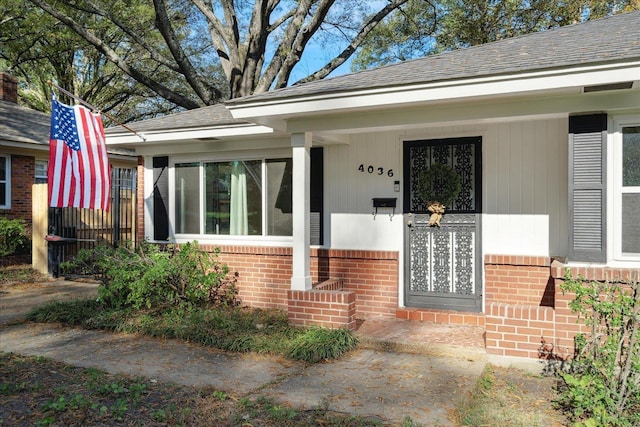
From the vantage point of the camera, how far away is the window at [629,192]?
4.82m

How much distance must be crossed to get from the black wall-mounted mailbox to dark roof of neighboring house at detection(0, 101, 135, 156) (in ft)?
23.6

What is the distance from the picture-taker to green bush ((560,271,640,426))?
3.44 m

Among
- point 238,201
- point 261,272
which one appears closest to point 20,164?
point 238,201

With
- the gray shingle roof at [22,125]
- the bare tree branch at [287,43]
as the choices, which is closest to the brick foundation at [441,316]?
the gray shingle roof at [22,125]

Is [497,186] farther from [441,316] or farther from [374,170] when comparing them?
[441,316]

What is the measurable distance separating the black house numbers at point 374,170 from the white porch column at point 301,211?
1.02 meters

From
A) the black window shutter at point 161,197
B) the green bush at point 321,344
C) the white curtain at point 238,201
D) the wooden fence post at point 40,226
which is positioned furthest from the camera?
the wooden fence post at point 40,226

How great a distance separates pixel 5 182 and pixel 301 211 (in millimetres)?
10390

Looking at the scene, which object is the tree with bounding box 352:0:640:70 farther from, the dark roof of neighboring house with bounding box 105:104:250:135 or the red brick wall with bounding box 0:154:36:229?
the red brick wall with bounding box 0:154:36:229

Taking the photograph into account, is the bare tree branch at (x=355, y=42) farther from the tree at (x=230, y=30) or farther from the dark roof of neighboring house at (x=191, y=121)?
the dark roof of neighboring house at (x=191, y=121)

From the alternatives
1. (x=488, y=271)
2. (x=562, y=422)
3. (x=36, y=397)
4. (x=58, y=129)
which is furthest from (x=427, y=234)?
(x=58, y=129)

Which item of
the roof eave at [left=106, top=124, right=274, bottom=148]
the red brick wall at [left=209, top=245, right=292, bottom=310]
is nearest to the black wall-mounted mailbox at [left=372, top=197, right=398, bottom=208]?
the red brick wall at [left=209, top=245, right=292, bottom=310]

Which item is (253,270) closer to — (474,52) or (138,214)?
(138,214)

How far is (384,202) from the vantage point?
685 cm
